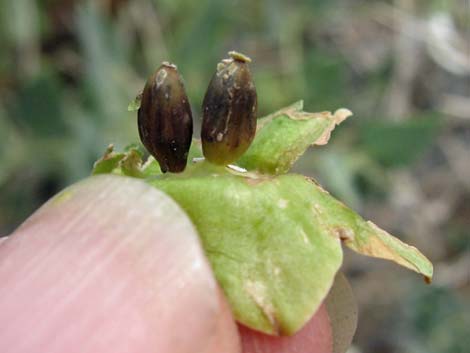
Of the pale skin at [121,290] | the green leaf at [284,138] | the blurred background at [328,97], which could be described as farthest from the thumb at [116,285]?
the blurred background at [328,97]

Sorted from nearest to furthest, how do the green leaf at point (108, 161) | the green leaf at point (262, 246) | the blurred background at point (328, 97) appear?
the green leaf at point (262, 246) → the green leaf at point (108, 161) → the blurred background at point (328, 97)

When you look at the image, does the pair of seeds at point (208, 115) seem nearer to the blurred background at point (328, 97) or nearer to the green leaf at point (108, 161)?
the green leaf at point (108, 161)

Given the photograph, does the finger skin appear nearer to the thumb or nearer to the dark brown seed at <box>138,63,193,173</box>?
the thumb

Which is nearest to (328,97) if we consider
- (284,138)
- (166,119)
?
(284,138)

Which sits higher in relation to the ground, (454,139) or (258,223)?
(258,223)

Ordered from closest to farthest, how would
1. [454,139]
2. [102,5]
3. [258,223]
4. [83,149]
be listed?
[258,223] → [83,149] → [102,5] → [454,139]

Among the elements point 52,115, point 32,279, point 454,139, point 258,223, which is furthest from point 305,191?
point 454,139

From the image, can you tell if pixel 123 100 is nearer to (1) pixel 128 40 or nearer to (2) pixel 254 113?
(1) pixel 128 40
